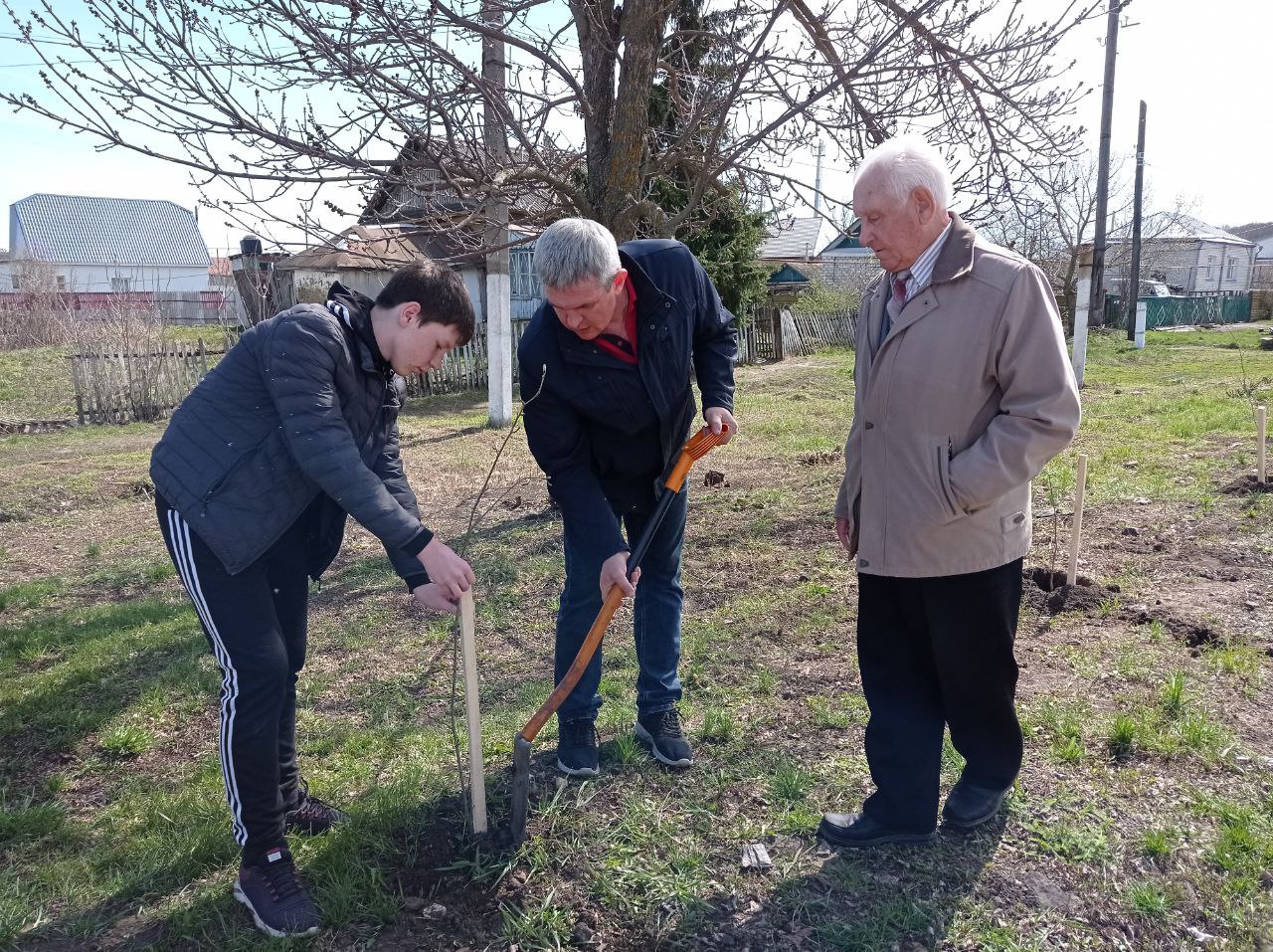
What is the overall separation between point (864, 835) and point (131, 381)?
13.7 metres

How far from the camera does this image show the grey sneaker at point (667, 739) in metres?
3.04

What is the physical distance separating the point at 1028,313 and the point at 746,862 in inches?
66.4

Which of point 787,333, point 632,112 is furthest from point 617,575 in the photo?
point 787,333

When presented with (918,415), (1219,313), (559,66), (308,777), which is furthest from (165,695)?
(1219,313)

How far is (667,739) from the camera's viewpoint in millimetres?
3057

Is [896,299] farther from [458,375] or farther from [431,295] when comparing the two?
[458,375]

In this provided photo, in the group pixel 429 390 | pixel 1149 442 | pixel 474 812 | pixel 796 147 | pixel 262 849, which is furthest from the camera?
pixel 429 390

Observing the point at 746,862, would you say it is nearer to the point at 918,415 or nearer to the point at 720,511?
the point at 918,415

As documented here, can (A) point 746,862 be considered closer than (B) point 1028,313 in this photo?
No

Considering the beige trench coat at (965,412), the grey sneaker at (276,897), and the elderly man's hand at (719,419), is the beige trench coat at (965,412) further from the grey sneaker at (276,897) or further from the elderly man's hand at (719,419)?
the grey sneaker at (276,897)

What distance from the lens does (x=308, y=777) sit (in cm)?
315

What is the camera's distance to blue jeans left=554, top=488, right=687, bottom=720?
9.63 ft

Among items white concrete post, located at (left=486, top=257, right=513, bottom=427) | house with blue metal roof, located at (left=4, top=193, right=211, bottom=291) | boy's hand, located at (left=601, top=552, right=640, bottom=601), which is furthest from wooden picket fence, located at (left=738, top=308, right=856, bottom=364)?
house with blue metal roof, located at (left=4, top=193, right=211, bottom=291)

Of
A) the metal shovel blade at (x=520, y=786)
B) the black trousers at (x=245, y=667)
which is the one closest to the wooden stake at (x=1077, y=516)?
the metal shovel blade at (x=520, y=786)
